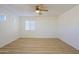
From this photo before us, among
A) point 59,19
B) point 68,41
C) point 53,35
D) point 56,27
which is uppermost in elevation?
point 59,19

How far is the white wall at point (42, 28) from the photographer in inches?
54.6

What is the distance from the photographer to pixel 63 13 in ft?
4.83

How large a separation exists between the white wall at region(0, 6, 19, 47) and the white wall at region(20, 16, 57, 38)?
11 cm

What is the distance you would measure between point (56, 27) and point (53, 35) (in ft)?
0.38

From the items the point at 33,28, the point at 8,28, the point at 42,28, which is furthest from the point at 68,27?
the point at 8,28

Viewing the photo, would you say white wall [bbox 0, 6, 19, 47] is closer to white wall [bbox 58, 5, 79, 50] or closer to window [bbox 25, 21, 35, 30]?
window [bbox 25, 21, 35, 30]

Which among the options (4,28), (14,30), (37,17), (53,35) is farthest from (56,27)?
(4,28)

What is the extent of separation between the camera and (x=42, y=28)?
150cm

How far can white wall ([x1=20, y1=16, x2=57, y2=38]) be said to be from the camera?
1.39 meters

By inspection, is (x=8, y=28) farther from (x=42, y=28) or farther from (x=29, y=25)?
(x=42, y=28)

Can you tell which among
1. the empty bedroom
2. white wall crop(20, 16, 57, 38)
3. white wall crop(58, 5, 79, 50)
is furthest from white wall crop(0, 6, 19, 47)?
white wall crop(58, 5, 79, 50)

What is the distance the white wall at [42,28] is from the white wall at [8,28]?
11cm
